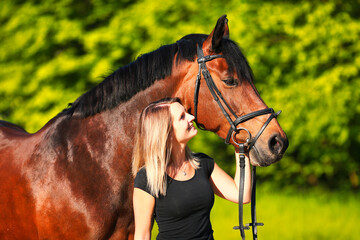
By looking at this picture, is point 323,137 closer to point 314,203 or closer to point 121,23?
point 314,203

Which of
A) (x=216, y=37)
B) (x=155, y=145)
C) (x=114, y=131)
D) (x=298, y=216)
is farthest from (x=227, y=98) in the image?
(x=298, y=216)

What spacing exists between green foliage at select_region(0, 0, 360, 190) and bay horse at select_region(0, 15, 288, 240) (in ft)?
18.2

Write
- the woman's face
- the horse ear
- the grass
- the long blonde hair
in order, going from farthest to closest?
the grass, the horse ear, the woman's face, the long blonde hair

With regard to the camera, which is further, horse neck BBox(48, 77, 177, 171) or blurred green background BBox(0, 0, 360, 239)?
blurred green background BBox(0, 0, 360, 239)

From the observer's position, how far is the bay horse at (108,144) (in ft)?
8.76

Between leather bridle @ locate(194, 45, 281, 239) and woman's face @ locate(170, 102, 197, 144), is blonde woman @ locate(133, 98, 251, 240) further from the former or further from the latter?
leather bridle @ locate(194, 45, 281, 239)

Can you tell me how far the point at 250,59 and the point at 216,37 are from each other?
585 centimetres

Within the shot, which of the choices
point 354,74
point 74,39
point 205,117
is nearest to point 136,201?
point 205,117

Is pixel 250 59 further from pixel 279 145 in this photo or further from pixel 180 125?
pixel 180 125

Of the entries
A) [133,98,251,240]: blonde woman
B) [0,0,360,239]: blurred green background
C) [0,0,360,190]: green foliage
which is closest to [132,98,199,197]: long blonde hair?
[133,98,251,240]: blonde woman

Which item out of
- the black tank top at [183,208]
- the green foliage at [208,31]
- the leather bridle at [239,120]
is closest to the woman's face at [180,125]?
the black tank top at [183,208]

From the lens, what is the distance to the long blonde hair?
2232 millimetres

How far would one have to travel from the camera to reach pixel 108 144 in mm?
2814

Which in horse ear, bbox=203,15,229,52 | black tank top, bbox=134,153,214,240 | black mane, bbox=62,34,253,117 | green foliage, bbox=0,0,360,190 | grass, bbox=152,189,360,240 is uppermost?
green foliage, bbox=0,0,360,190
